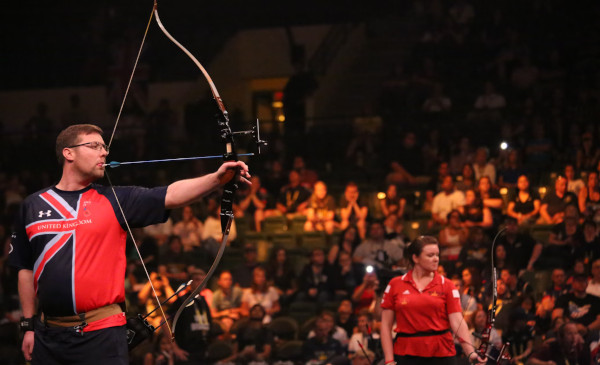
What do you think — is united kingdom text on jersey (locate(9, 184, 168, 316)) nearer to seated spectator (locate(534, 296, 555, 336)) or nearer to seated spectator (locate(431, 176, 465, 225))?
seated spectator (locate(534, 296, 555, 336))

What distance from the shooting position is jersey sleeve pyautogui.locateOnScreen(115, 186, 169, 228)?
12.7 ft

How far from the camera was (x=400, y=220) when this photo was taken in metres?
10.4

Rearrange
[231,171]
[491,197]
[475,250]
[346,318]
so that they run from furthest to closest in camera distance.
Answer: [491,197] → [475,250] → [346,318] → [231,171]

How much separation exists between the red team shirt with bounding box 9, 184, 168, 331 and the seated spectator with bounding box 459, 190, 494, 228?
645 centimetres

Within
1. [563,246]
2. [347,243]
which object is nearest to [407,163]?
[347,243]

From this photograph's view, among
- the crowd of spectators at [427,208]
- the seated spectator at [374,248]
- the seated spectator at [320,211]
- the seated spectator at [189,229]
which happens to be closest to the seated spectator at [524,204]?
the crowd of spectators at [427,208]

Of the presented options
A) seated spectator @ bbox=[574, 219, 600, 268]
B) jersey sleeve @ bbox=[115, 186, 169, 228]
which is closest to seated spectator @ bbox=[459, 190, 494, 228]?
seated spectator @ bbox=[574, 219, 600, 268]

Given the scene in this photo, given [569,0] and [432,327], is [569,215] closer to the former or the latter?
[432,327]

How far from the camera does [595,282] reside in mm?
8328

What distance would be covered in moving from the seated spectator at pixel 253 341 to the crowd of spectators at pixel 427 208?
2 cm

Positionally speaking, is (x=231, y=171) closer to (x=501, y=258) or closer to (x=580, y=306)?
(x=580, y=306)

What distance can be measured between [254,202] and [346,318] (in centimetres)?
302

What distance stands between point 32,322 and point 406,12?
12.6 m

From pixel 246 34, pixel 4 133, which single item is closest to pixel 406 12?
pixel 246 34
